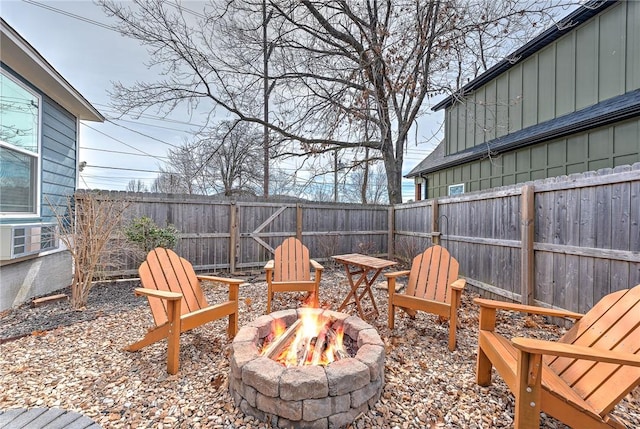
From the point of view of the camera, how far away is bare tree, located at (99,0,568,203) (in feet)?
16.8

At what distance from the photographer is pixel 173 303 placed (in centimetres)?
205

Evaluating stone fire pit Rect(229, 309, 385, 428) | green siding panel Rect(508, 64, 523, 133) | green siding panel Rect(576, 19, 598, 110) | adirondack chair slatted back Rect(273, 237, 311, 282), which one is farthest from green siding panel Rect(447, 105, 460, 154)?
stone fire pit Rect(229, 309, 385, 428)

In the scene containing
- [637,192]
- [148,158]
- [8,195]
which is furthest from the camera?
[148,158]

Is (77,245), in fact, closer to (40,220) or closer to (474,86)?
(40,220)

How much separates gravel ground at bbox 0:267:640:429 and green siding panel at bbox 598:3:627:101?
410 centimetres

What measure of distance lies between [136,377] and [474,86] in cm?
868

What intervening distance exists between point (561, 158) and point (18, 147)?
8.38 metres

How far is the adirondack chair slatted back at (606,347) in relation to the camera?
133 centimetres

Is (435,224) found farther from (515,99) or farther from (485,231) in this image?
(515,99)

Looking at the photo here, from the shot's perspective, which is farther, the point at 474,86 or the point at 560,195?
the point at 474,86

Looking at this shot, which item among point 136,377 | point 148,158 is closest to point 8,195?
point 136,377

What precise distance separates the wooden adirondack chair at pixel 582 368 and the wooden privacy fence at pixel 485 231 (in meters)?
1.21

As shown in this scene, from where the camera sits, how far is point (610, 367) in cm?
142

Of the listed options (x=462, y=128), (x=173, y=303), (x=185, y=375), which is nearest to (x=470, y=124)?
(x=462, y=128)
